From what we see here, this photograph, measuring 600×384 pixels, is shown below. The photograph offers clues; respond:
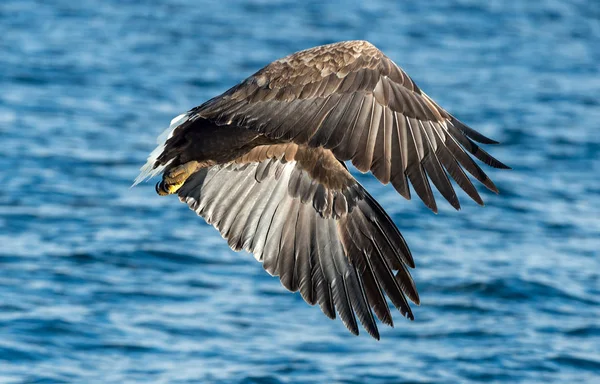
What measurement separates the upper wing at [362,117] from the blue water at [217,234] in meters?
2.80

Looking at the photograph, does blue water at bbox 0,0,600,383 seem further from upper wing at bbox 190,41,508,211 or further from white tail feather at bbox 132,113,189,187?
upper wing at bbox 190,41,508,211

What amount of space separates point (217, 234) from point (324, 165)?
4.21 meters

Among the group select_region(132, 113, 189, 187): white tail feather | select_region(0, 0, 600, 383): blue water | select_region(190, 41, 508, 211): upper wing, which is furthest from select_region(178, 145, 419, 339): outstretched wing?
select_region(0, 0, 600, 383): blue water

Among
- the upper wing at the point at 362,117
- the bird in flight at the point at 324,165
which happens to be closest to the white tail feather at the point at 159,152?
the bird in flight at the point at 324,165

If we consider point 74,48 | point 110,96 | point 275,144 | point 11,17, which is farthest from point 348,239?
point 11,17

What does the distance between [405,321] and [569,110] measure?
5030 millimetres

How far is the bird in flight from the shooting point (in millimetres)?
4973

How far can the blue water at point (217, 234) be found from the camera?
26.1ft

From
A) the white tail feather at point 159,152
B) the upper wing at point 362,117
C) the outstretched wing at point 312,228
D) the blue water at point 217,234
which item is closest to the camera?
the upper wing at point 362,117

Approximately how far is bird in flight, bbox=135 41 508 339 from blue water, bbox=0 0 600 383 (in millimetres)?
1923

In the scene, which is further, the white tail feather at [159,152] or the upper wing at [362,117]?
the white tail feather at [159,152]

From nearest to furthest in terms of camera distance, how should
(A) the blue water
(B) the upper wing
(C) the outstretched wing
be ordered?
(B) the upper wing → (C) the outstretched wing → (A) the blue water

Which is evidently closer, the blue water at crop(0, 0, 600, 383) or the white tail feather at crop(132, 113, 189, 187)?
the white tail feather at crop(132, 113, 189, 187)

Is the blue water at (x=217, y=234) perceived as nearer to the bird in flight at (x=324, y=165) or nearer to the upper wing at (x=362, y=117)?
the bird in flight at (x=324, y=165)
